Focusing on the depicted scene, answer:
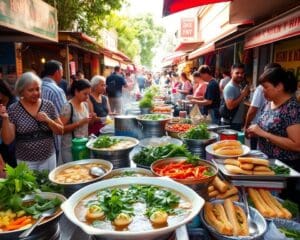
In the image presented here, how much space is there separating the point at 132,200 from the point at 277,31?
4096 millimetres

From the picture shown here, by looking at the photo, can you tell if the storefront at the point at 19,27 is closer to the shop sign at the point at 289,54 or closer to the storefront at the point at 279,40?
the storefront at the point at 279,40

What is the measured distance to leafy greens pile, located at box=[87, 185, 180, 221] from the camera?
4.76 feet

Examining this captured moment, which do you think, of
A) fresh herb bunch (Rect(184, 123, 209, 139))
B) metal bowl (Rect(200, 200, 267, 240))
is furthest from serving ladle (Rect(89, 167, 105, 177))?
fresh herb bunch (Rect(184, 123, 209, 139))

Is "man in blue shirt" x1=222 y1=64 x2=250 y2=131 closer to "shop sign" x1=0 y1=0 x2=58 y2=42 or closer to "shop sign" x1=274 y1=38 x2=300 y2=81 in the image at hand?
"shop sign" x1=274 y1=38 x2=300 y2=81

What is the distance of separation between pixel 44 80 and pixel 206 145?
3123 mm

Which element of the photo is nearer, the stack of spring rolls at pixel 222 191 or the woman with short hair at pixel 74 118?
the stack of spring rolls at pixel 222 191

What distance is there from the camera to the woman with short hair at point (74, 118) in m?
3.57

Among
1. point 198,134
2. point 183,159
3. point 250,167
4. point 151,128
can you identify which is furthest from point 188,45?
point 250,167

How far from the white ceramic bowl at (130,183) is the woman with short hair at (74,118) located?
1.96 meters

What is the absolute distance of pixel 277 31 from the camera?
4500 millimetres

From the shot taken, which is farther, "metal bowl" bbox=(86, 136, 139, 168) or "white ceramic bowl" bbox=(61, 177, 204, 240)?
"metal bowl" bbox=(86, 136, 139, 168)

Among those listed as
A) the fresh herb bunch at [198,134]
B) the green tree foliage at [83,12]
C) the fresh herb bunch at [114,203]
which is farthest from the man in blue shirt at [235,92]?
the green tree foliage at [83,12]

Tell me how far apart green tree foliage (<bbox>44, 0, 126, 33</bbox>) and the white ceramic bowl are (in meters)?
10.1

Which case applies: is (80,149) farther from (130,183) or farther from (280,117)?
(280,117)
